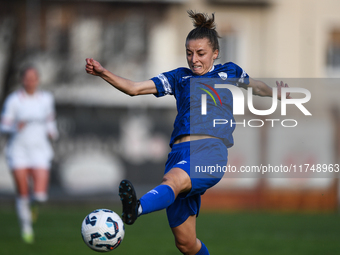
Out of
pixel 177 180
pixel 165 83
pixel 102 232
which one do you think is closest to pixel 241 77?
pixel 165 83

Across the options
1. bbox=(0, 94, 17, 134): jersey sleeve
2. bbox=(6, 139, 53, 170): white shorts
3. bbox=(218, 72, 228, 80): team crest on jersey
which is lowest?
bbox=(6, 139, 53, 170): white shorts

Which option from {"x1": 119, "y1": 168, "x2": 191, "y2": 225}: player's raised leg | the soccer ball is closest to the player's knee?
{"x1": 119, "y1": 168, "x2": 191, "y2": 225}: player's raised leg

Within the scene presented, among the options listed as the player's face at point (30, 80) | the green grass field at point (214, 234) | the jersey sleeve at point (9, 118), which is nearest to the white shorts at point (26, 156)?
the jersey sleeve at point (9, 118)

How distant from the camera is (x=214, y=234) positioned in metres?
9.16

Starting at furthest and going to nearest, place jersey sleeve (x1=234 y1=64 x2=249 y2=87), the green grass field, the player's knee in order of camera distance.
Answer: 1. the green grass field
2. jersey sleeve (x1=234 y1=64 x2=249 y2=87)
3. the player's knee

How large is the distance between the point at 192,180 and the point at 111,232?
75 centimetres

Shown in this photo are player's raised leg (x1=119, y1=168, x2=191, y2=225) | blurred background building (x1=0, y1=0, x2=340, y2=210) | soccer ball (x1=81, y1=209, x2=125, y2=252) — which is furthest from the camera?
blurred background building (x1=0, y1=0, x2=340, y2=210)

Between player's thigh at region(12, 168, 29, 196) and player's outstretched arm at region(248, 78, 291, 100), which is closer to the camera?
player's outstretched arm at region(248, 78, 291, 100)

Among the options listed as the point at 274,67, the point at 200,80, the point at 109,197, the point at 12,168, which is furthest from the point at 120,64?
the point at 200,80

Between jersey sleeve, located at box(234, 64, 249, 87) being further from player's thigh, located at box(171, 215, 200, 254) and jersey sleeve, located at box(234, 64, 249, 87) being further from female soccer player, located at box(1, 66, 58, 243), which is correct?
female soccer player, located at box(1, 66, 58, 243)

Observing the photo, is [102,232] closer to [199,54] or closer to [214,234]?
[199,54]

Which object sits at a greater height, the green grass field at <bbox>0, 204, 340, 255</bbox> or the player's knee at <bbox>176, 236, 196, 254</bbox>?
the player's knee at <bbox>176, 236, 196, 254</bbox>

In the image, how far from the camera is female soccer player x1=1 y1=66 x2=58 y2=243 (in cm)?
845

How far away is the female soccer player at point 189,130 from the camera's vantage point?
174 inches
